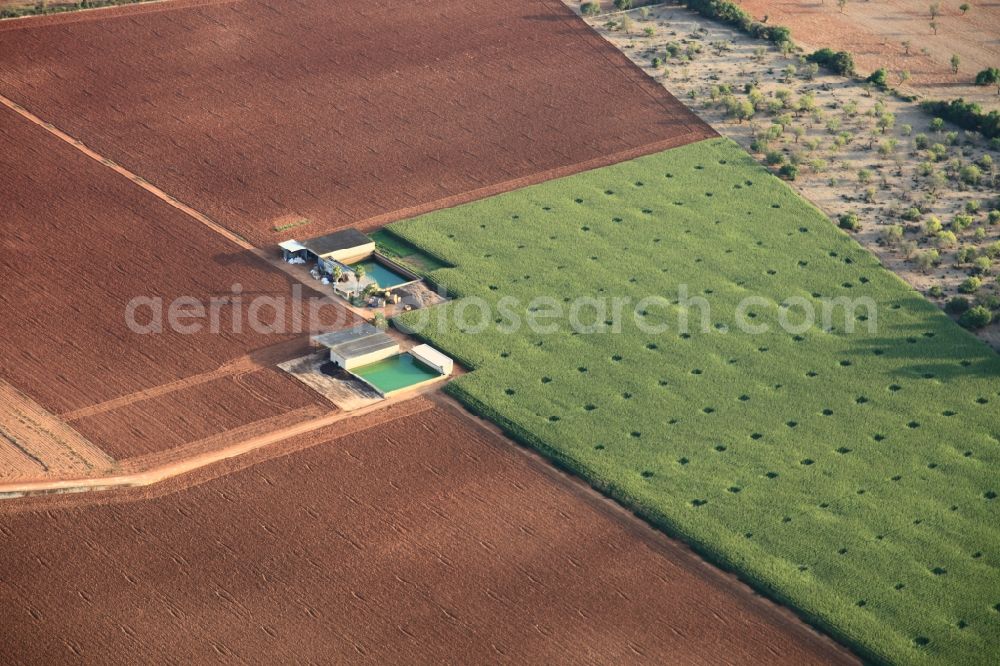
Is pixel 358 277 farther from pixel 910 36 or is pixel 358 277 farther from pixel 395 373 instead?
pixel 910 36

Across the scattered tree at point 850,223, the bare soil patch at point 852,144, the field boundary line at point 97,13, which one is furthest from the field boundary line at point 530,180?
the field boundary line at point 97,13

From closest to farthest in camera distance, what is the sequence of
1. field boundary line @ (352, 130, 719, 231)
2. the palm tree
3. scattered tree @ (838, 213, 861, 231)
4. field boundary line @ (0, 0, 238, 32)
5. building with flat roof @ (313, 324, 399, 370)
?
building with flat roof @ (313, 324, 399, 370) → the palm tree → field boundary line @ (352, 130, 719, 231) → scattered tree @ (838, 213, 861, 231) → field boundary line @ (0, 0, 238, 32)

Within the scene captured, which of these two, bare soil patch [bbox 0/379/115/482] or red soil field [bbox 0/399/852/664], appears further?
bare soil patch [bbox 0/379/115/482]

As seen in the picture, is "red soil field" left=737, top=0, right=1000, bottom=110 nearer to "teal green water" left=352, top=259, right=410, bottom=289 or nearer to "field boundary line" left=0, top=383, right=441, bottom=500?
"teal green water" left=352, top=259, right=410, bottom=289

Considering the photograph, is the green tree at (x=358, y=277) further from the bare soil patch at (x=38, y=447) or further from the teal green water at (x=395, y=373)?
the bare soil patch at (x=38, y=447)

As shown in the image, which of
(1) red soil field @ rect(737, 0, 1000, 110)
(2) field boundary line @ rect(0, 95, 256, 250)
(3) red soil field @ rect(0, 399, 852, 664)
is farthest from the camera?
(1) red soil field @ rect(737, 0, 1000, 110)

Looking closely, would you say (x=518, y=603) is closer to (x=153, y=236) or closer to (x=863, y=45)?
(x=153, y=236)

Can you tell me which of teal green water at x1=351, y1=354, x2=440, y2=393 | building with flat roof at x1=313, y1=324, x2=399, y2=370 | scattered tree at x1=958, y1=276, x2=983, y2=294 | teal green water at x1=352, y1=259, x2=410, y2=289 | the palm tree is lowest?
teal green water at x1=351, y1=354, x2=440, y2=393

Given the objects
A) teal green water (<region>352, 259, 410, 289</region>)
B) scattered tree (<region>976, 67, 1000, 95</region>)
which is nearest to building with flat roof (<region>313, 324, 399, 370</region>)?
teal green water (<region>352, 259, 410, 289</region>)

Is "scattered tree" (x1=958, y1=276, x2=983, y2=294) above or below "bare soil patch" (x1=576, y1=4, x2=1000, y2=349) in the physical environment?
below
